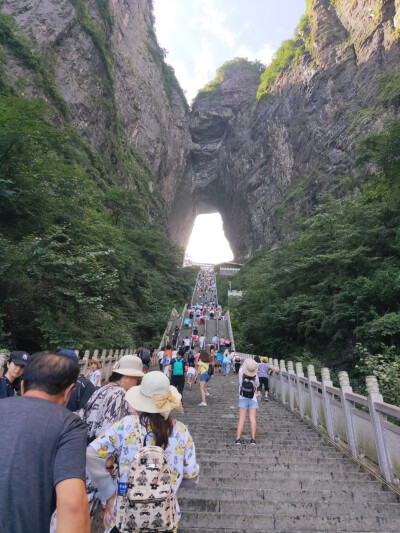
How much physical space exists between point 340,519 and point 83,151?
1044 inches

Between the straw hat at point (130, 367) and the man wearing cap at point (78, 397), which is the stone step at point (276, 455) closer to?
the man wearing cap at point (78, 397)

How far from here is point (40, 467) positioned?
1.28 metres

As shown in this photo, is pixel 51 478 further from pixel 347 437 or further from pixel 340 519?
pixel 347 437

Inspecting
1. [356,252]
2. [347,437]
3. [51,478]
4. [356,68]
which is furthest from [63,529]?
[356,68]

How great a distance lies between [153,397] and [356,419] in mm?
3986

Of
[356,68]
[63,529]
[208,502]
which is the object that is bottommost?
[208,502]

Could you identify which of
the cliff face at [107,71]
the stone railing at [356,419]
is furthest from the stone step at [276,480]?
the cliff face at [107,71]

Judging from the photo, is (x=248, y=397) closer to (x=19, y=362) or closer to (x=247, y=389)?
(x=247, y=389)

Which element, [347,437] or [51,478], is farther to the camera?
A: [347,437]

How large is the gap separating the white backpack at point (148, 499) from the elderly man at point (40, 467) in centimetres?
38

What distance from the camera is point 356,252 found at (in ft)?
41.7

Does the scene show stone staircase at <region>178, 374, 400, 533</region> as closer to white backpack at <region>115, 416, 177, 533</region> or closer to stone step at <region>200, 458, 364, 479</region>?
stone step at <region>200, 458, 364, 479</region>

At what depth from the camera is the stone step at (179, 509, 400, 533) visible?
2.87 meters

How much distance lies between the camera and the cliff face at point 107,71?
26234 millimetres
